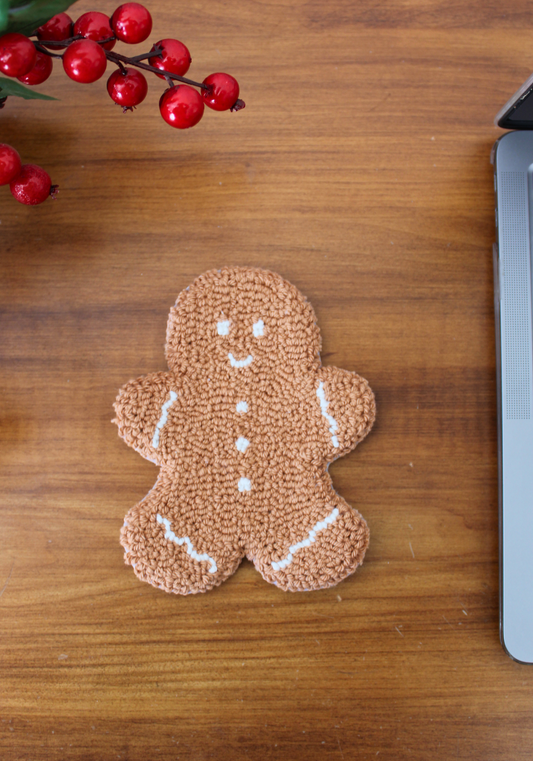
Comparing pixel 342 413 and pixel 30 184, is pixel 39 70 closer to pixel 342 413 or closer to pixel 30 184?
pixel 30 184

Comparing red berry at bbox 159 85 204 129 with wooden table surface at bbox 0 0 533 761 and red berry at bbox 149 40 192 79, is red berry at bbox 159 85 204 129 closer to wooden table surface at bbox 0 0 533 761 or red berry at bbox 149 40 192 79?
red berry at bbox 149 40 192 79

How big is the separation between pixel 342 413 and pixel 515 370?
201mm

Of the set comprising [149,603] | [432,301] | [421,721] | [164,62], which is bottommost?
[421,721]

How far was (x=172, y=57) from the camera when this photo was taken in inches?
19.2

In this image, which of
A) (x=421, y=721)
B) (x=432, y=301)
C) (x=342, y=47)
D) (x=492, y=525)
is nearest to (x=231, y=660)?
(x=421, y=721)

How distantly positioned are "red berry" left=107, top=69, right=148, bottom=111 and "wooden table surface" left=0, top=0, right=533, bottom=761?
11cm

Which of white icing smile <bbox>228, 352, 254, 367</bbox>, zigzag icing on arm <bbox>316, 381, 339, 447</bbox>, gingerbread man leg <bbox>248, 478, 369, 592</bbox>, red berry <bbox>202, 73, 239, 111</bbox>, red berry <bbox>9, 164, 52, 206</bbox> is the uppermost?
red berry <bbox>202, 73, 239, 111</bbox>

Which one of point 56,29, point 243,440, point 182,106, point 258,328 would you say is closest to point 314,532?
point 243,440

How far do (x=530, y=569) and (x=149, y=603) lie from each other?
43 cm

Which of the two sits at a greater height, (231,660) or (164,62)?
(164,62)

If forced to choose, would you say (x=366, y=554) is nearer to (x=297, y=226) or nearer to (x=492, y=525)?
(x=492, y=525)

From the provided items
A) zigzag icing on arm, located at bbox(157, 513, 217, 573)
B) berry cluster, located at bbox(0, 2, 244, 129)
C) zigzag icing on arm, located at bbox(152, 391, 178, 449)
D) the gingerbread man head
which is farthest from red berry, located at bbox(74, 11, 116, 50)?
zigzag icing on arm, located at bbox(157, 513, 217, 573)

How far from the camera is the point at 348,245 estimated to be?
62 cm

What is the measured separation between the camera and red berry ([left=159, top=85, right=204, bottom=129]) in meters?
0.50
